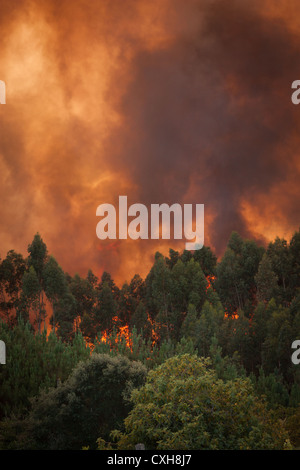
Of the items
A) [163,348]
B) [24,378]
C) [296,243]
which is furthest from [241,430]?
[296,243]

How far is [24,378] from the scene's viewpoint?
112ft

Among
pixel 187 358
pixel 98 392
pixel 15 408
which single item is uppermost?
pixel 187 358

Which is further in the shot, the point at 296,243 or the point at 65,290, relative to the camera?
the point at 296,243

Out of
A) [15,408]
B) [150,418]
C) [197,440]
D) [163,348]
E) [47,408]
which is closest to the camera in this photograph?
[197,440]

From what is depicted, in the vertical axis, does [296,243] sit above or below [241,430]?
above

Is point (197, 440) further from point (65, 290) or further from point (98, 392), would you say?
point (65, 290)

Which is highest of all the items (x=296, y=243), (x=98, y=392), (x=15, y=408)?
(x=296, y=243)

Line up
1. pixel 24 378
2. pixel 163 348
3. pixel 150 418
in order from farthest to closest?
1. pixel 163 348
2. pixel 24 378
3. pixel 150 418

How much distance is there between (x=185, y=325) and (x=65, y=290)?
21106 mm

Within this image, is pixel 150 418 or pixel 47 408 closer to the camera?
pixel 150 418

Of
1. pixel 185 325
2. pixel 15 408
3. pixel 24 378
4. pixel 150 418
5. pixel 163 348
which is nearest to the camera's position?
pixel 150 418

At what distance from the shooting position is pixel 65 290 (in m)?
68.7
